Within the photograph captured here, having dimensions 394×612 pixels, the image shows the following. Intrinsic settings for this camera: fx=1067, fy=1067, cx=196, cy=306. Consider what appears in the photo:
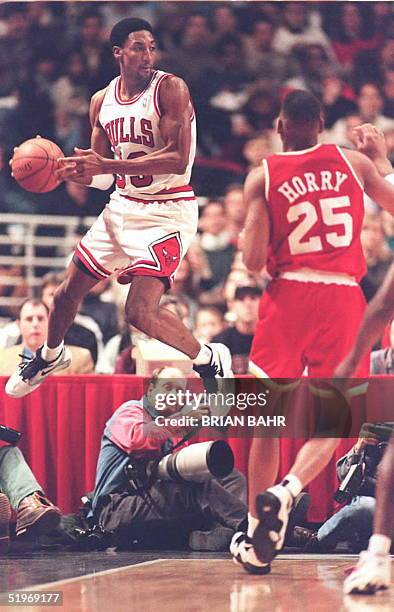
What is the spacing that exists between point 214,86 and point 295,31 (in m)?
0.37

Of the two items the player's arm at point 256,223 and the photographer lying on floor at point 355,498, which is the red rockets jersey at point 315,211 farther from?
the photographer lying on floor at point 355,498

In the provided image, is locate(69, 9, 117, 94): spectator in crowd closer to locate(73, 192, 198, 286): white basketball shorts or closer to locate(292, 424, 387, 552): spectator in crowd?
locate(73, 192, 198, 286): white basketball shorts

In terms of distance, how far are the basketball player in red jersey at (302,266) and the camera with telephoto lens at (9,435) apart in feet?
3.11

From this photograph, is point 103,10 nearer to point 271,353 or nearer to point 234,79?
point 234,79

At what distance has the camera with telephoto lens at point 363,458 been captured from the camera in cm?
394

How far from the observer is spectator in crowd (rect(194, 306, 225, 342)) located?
160 inches

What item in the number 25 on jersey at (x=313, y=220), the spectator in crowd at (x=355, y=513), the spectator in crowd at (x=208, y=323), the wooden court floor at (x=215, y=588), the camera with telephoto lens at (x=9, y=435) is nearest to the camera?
the wooden court floor at (x=215, y=588)

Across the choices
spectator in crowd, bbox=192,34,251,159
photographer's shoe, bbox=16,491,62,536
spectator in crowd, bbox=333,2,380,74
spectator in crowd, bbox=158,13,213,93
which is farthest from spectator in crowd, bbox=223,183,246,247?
photographer's shoe, bbox=16,491,62,536

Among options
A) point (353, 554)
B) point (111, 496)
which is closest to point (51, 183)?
point (111, 496)

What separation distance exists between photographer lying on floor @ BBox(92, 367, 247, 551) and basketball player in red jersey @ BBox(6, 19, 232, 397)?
0.76 ft

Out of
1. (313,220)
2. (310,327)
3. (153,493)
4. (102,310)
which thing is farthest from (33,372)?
(313,220)

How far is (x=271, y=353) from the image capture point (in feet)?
12.9

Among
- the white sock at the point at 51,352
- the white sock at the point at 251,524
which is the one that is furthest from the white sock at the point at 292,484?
the white sock at the point at 51,352

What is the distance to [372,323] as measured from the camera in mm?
3910
